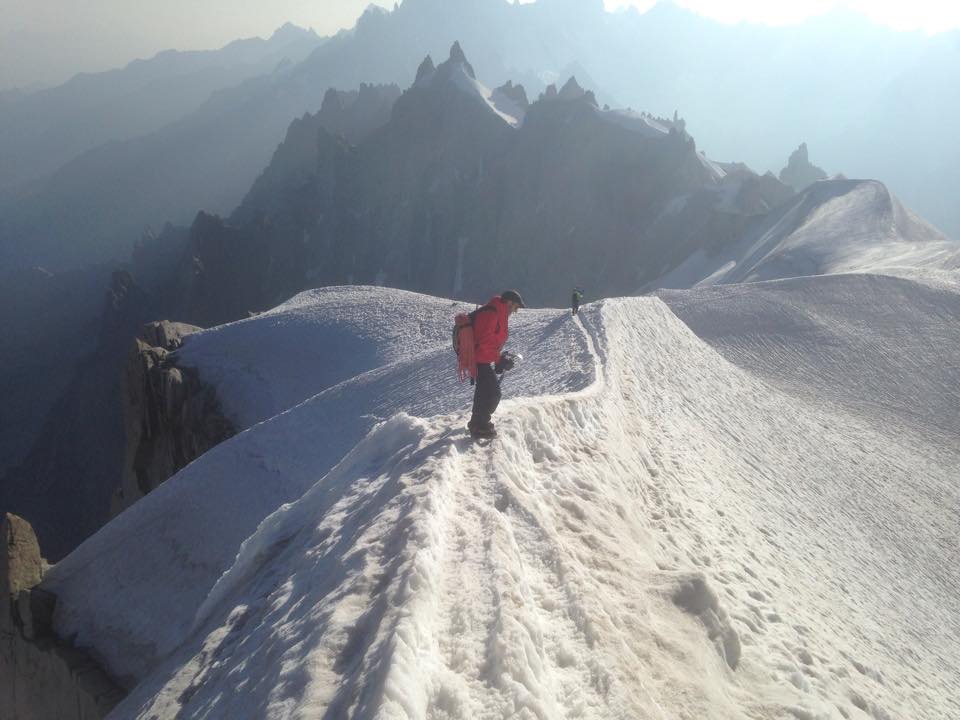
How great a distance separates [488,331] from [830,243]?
45.1 meters

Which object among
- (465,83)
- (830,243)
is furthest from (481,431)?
(465,83)

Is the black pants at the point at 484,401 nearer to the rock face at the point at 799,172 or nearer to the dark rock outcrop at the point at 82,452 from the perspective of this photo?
the dark rock outcrop at the point at 82,452

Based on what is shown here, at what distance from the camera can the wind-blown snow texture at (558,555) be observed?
4648 millimetres

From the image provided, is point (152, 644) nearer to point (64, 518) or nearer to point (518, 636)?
point (518, 636)

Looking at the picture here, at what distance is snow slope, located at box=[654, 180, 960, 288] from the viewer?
39.6 metres

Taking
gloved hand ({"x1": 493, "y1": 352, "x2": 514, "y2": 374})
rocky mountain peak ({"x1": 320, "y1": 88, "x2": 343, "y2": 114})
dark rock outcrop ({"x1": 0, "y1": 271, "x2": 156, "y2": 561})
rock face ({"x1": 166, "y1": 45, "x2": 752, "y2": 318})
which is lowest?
dark rock outcrop ({"x1": 0, "y1": 271, "x2": 156, "y2": 561})

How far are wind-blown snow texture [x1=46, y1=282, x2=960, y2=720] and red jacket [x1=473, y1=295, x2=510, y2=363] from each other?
962 mm

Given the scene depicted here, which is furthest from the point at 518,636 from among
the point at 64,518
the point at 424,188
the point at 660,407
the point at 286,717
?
the point at 424,188

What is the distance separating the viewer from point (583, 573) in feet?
18.8

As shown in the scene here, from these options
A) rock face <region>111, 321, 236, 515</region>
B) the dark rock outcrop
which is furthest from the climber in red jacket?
the dark rock outcrop

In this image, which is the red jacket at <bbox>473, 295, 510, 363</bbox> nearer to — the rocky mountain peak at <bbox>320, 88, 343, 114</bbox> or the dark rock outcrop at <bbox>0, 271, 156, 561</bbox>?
the dark rock outcrop at <bbox>0, 271, 156, 561</bbox>

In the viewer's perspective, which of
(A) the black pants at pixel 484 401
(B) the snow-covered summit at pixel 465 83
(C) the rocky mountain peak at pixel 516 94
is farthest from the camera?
(C) the rocky mountain peak at pixel 516 94

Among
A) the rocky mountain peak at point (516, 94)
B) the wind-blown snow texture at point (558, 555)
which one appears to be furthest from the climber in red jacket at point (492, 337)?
the rocky mountain peak at point (516, 94)

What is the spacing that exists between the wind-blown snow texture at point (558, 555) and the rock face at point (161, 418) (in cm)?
856
